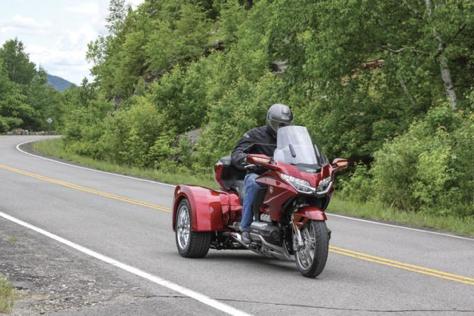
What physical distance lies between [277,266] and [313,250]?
1263mm

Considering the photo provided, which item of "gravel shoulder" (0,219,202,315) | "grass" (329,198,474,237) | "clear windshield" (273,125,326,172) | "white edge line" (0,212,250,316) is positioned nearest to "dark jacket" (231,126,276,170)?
"clear windshield" (273,125,326,172)

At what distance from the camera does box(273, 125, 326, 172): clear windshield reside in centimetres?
817

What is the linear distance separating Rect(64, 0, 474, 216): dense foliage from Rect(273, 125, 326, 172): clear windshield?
9059 millimetres

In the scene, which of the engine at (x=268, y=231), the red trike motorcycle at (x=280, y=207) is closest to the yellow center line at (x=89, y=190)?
the red trike motorcycle at (x=280, y=207)

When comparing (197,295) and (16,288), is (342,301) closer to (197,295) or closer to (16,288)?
(197,295)

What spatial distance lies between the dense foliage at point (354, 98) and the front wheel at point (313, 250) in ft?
30.5

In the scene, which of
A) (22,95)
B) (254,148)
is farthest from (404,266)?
(22,95)

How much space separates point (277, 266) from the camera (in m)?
9.15

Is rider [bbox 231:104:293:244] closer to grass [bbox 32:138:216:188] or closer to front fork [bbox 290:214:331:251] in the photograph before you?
front fork [bbox 290:214:331:251]

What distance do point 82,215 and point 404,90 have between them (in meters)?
12.1

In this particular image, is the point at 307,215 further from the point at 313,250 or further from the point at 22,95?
the point at 22,95

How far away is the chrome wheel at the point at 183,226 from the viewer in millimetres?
9754

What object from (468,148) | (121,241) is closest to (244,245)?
(121,241)

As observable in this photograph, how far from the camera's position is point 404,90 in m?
22.8
